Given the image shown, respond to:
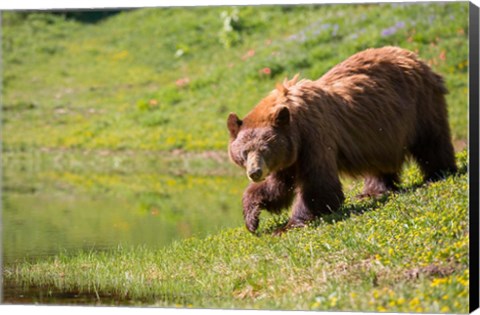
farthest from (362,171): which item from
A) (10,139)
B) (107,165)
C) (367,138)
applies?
(10,139)

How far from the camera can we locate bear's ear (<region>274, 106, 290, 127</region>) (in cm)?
983

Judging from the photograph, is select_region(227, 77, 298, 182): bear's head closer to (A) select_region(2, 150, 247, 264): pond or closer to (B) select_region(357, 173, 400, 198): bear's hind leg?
(B) select_region(357, 173, 400, 198): bear's hind leg

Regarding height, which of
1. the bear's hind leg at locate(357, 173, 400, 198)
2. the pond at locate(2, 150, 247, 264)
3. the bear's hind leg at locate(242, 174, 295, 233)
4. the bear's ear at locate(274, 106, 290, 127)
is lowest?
the pond at locate(2, 150, 247, 264)

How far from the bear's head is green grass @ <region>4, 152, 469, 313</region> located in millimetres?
754

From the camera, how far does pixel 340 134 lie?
10.5 meters

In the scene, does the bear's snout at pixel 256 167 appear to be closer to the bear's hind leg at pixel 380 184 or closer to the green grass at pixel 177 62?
the bear's hind leg at pixel 380 184

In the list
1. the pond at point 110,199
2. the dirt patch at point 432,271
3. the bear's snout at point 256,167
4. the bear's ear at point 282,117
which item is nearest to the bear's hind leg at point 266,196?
the bear's snout at point 256,167

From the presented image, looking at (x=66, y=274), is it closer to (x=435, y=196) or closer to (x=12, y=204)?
(x=435, y=196)

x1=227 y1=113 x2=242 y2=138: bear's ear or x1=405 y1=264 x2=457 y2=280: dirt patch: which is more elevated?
x1=227 y1=113 x2=242 y2=138: bear's ear

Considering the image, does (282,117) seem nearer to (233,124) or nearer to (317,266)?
(233,124)

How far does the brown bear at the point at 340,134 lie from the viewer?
9992 mm

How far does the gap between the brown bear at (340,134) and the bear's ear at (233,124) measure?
11mm

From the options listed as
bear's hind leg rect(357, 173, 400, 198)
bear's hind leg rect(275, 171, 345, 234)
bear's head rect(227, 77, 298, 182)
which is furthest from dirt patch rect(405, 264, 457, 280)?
bear's hind leg rect(357, 173, 400, 198)

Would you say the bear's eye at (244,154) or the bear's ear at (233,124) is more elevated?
the bear's ear at (233,124)
